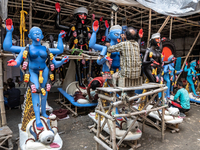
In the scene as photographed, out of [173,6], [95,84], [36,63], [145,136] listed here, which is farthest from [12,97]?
[173,6]

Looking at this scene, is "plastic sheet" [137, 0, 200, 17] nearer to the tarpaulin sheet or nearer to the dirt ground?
the tarpaulin sheet

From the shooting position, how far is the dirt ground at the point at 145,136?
10.4 ft

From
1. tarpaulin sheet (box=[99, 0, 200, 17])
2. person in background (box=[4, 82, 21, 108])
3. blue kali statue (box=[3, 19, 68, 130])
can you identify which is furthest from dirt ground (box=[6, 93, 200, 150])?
tarpaulin sheet (box=[99, 0, 200, 17])

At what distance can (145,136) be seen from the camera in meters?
3.59

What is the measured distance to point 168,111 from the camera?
3.91 meters

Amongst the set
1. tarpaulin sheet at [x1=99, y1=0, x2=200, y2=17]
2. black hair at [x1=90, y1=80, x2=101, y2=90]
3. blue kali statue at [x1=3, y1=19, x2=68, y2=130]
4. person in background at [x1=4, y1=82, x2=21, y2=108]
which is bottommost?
person in background at [x1=4, y1=82, x2=21, y2=108]

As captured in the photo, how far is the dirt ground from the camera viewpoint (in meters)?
3.16

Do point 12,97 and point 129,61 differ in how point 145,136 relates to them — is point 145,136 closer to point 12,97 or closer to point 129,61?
point 129,61

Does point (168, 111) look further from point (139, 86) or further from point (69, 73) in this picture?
point (69, 73)

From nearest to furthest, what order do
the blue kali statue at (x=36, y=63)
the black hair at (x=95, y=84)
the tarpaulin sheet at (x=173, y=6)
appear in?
the blue kali statue at (x=36, y=63) < the tarpaulin sheet at (x=173, y=6) < the black hair at (x=95, y=84)

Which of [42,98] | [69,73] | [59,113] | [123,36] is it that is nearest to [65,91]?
[69,73]

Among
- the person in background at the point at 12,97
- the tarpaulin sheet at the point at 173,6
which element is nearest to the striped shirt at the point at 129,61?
the tarpaulin sheet at the point at 173,6

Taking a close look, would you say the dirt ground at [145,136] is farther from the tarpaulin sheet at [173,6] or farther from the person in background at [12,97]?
the tarpaulin sheet at [173,6]

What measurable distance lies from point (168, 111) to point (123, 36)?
217 cm
